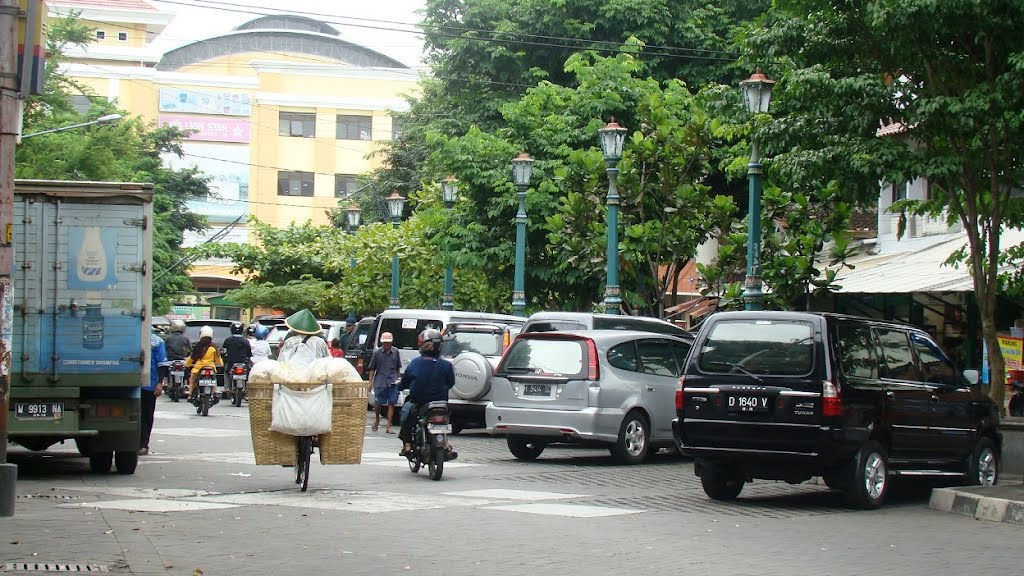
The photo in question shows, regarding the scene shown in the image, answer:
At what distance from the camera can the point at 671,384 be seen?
1855 cm

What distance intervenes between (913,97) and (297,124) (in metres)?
62.4

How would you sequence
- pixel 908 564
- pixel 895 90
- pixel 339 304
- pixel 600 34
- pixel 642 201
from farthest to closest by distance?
1. pixel 339 304
2. pixel 600 34
3. pixel 642 201
4. pixel 895 90
5. pixel 908 564

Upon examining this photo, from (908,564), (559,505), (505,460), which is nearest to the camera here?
(908,564)

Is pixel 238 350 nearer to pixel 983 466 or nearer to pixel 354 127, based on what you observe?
pixel 983 466

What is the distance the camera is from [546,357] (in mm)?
18078

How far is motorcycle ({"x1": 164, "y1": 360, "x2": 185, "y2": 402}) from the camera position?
32500mm

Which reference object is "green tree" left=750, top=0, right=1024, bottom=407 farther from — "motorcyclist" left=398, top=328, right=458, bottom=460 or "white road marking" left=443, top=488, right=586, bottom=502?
"white road marking" left=443, top=488, right=586, bottom=502

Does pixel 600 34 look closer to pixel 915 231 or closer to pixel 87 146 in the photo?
pixel 915 231

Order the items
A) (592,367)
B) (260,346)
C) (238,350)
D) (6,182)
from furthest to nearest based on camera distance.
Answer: (238,350) → (260,346) → (592,367) → (6,182)

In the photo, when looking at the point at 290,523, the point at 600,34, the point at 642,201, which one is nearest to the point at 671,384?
the point at 290,523

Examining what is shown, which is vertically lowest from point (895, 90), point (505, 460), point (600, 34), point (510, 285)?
point (505, 460)

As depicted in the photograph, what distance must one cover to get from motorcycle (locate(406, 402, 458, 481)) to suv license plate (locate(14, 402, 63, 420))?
3832 mm

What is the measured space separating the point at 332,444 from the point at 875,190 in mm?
7758

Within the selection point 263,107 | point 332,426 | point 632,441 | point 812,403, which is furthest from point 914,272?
point 263,107
